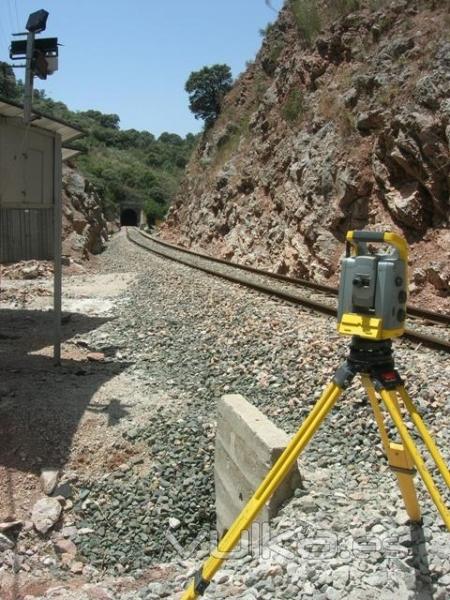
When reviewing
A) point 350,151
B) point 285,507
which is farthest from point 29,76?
point 350,151

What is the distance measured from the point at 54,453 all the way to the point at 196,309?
16.4ft

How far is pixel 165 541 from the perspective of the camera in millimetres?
5199

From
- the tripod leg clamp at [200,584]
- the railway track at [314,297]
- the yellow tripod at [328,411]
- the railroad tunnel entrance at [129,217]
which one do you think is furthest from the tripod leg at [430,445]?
the railroad tunnel entrance at [129,217]

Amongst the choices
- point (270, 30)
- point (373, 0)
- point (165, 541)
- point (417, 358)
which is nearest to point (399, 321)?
point (165, 541)

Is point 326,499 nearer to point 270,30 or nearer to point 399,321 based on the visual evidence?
point 399,321

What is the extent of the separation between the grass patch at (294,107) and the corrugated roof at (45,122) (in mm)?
13363

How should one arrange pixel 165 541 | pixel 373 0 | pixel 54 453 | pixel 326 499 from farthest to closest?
pixel 373 0 < pixel 54 453 < pixel 165 541 < pixel 326 499

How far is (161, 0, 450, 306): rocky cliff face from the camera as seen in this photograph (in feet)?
40.0

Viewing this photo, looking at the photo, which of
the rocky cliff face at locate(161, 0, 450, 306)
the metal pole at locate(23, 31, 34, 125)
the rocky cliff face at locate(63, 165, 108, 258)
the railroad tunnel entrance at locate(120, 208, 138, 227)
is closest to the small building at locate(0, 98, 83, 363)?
the metal pole at locate(23, 31, 34, 125)

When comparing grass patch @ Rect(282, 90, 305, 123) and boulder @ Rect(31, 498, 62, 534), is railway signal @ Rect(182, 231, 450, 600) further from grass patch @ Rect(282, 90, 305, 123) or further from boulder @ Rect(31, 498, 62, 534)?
grass patch @ Rect(282, 90, 305, 123)

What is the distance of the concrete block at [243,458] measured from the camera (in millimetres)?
4277

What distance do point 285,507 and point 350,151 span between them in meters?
12.9

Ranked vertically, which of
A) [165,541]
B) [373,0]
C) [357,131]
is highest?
[373,0]

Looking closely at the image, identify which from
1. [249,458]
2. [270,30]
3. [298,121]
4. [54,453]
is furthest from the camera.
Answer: [270,30]
